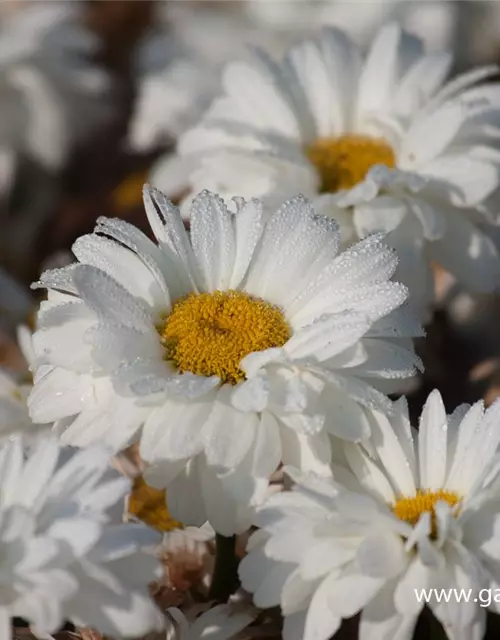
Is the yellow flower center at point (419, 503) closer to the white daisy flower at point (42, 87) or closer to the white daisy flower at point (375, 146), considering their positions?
the white daisy flower at point (375, 146)

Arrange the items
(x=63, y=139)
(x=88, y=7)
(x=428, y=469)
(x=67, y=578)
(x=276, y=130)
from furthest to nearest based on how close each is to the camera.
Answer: (x=88, y=7)
(x=63, y=139)
(x=276, y=130)
(x=428, y=469)
(x=67, y=578)

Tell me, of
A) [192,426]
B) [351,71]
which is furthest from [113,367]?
[351,71]

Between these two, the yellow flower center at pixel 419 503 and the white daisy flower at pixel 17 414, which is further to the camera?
the white daisy flower at pixel 17 414

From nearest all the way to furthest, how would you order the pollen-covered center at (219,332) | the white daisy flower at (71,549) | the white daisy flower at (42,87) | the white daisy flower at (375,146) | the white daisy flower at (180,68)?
the white daisy flower at (71,549) < the pollen-covered center at (219,332) < the white daisy flower at (375,146) < the white daisy flower at (180,68) < the white daisy flower at (42,87)

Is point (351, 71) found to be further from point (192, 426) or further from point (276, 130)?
point (192, 426)

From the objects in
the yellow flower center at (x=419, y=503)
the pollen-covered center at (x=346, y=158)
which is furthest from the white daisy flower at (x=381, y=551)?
the pollen-covered center at (x=346, y=158)

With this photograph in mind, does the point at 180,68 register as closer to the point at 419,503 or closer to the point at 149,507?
the point at 149,507

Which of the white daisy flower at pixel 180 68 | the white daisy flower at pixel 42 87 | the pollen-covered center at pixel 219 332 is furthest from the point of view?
the white daisy flower at pixel 42 87

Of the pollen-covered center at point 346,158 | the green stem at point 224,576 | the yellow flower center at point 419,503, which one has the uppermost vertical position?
the pollen-covered center at point 346,158

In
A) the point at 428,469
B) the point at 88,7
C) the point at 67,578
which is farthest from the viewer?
the point at 88,7
